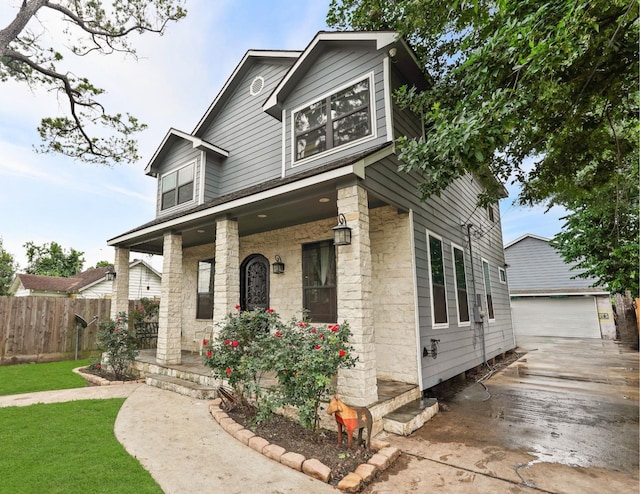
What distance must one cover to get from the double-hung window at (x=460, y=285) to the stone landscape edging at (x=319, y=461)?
4.44m

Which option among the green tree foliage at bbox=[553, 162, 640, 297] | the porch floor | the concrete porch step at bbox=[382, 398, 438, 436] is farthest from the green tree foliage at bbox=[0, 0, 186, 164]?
the green tree foliage at bbox=[553, 162, 640, 297]

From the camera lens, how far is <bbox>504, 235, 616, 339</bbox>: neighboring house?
15.3 metres

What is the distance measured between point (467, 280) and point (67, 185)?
21.7 m

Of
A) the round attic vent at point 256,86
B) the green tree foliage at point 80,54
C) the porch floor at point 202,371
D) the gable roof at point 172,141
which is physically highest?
the green tree foliage at point 80,54

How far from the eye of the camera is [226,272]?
19.4 ft

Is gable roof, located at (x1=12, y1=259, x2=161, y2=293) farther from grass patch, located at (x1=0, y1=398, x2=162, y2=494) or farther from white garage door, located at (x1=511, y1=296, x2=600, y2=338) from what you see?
white garage door, located at (x1=511, y1=296, x2=600, y2=338)

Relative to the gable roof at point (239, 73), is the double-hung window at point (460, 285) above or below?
below

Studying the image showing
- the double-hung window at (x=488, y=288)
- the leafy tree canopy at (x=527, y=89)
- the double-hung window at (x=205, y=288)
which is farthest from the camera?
the double-hung window at (x=488, y=288)

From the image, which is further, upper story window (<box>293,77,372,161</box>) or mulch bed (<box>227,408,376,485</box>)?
upper story window (<box>293,77,372,161</box>)

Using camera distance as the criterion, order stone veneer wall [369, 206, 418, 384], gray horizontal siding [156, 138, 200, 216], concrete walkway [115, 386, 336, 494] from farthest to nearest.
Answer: gray horizontal siding [156, 138, 200, 216] → stone veneer wall [369, 206, 418, 384] → concrete walkway [115, 386, 336, 494]

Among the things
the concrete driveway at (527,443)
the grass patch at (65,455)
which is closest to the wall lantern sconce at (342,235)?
the concrete driveway at (527,443)

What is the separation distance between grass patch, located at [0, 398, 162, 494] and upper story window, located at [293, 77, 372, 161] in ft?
16.9

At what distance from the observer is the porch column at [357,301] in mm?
3928

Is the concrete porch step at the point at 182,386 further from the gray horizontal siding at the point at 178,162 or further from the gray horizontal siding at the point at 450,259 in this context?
the gray horizontal siding at the point at 178,162
